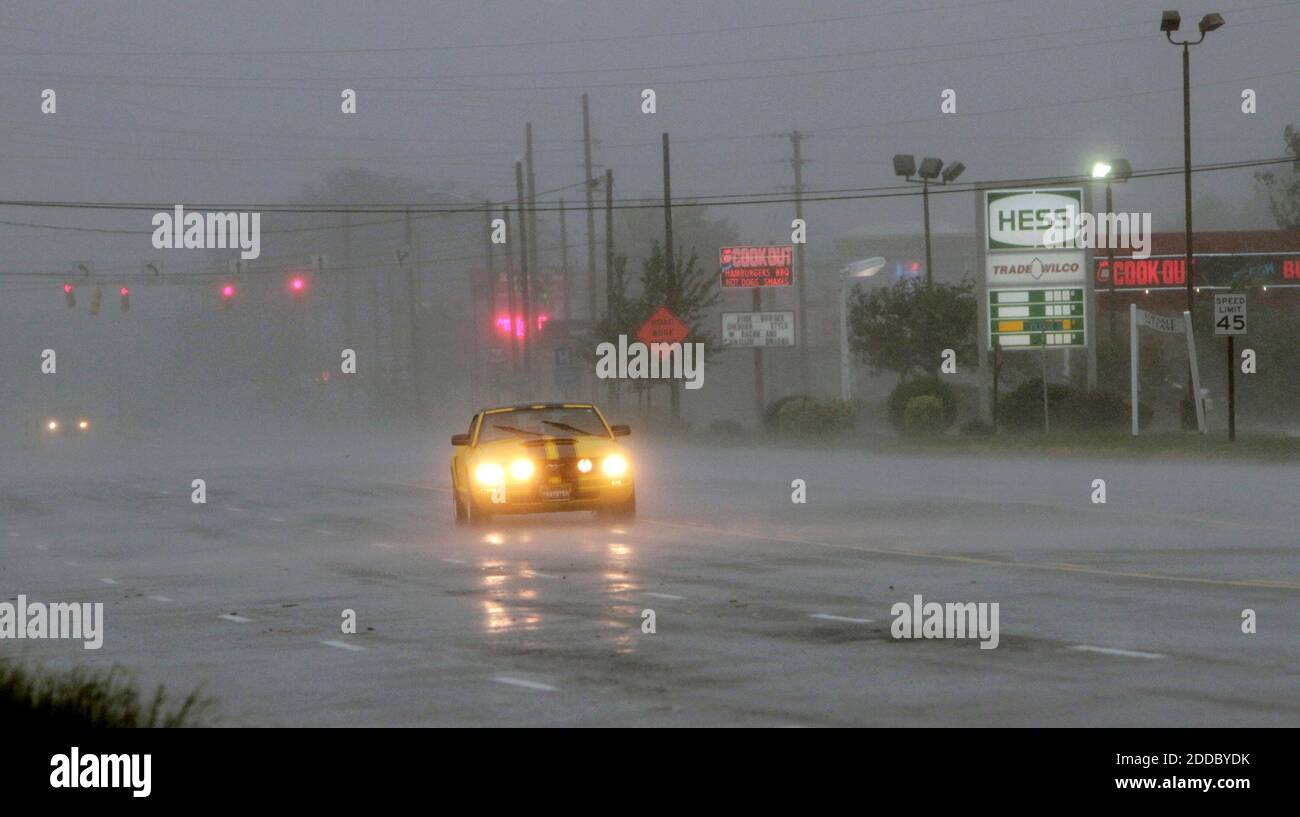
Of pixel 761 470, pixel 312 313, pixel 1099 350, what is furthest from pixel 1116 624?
pixel 312 313

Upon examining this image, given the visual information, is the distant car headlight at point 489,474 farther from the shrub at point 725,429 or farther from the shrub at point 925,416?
the shrub at point 725,429

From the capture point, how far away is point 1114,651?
1162 cm

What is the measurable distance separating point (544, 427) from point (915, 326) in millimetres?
37802

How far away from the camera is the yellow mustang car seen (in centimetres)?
2297

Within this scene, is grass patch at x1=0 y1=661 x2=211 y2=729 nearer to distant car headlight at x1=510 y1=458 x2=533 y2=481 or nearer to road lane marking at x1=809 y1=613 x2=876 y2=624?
road lane marking at x1=809 y1=613 x2=876 y2=624

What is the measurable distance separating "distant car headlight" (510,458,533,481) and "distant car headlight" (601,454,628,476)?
2.99ft

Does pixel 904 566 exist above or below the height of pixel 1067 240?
below

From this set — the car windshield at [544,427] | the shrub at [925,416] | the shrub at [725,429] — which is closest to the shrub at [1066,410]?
the shrub at [925,416]

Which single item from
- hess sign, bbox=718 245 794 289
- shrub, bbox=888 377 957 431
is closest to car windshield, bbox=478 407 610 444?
shrub, bbox=888 377 957 431

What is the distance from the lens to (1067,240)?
153 ft

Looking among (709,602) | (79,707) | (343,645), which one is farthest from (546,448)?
(79,707)

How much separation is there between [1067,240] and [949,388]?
826 centimetres

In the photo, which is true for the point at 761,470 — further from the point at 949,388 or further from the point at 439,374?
the point at 439,374

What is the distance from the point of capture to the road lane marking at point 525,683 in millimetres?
10502
